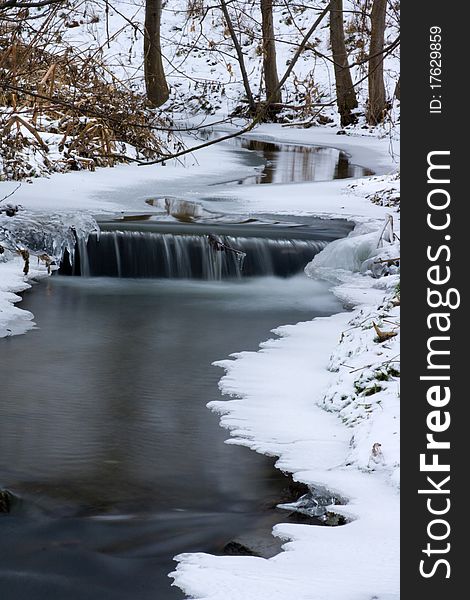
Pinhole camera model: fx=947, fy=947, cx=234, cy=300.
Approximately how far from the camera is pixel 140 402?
226 inches

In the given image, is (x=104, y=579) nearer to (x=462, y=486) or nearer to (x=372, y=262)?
(x=462, y=486)

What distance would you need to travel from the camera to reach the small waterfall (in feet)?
31.2

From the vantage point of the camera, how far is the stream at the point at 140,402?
3.78 metres

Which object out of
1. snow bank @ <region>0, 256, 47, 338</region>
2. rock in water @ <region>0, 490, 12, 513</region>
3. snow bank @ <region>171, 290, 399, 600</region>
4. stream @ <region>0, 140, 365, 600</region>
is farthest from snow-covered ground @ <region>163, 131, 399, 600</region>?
snow bank @ <region>0, 256, 47, 338</region>

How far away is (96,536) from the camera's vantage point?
387 cm

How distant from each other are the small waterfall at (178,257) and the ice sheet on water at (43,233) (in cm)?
14

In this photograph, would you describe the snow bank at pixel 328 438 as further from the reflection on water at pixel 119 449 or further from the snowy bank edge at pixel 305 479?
the reflection on water at pixel 119 449

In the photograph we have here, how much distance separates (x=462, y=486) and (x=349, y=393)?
2.94 metres

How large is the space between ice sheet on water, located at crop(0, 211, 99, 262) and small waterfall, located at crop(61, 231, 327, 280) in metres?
0.14

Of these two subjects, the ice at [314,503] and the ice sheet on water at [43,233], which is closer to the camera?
the ice at [314,503]

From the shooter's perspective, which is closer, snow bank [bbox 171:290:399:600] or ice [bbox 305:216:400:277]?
snow bank [bbox 171:290:399:600]

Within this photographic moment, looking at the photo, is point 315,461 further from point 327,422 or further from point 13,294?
point 13,294

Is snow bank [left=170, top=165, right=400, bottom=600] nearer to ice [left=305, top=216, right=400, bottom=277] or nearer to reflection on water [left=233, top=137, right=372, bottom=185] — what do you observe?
ice [left=305, top=216, right=400, bottom=277]

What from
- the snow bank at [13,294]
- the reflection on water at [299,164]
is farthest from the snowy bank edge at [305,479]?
the reflection on water at [299,164]
